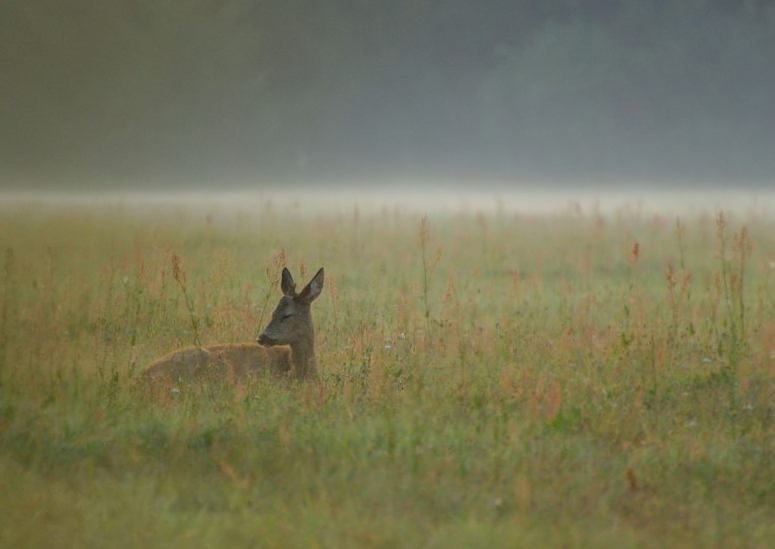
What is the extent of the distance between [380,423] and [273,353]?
64.6 inches

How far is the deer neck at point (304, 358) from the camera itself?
841 centimetres

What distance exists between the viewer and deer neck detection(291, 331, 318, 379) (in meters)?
8.41

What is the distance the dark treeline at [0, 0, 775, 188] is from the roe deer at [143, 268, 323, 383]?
15.2 ft

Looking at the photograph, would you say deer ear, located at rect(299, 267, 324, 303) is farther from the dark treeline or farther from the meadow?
Answer: the dark treeline

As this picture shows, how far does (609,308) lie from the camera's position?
11578 mm

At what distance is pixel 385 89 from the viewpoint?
116 feet

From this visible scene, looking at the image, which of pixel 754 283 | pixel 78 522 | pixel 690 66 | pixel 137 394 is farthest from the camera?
pixel 690 66

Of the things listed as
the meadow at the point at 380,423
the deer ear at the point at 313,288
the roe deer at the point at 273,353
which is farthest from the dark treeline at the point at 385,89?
the deer ear at the point at 313,288

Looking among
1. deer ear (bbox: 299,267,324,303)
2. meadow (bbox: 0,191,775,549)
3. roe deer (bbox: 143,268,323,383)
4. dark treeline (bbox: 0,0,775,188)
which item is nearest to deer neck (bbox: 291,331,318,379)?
roe deer (bbox: 143,268,323,383)

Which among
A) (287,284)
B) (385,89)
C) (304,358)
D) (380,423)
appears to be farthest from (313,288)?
(385,89)

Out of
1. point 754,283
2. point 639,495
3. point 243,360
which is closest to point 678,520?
point 639,495

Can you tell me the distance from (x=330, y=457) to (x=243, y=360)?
6.56ft

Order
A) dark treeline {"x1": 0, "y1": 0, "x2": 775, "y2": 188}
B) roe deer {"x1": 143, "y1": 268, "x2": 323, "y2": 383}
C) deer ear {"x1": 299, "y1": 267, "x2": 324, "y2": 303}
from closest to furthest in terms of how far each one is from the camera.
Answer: roe deer {"x1": 143, "y1": 268, "x2": 323, "y2": 383}, deer ear {"x1": 299, "y1": 267, "x2": 324, "y2": 303}, dark treeline {"x1": 0, "y1": 0, "x2": 775, "y2": 188}

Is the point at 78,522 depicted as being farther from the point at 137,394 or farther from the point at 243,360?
the point at 243,360
